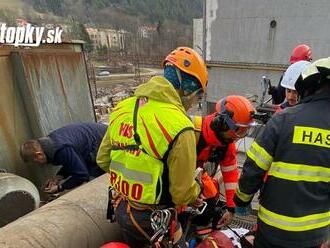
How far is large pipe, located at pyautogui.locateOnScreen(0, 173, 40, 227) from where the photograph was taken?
358 centimetres

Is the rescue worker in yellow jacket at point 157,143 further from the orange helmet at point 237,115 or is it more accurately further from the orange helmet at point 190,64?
the orange helmet at point 237,115

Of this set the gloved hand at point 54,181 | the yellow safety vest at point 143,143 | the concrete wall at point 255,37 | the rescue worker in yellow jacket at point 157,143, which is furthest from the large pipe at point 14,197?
the concrete wall at point 255,37

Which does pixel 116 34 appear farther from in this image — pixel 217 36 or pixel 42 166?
pixel 42 166

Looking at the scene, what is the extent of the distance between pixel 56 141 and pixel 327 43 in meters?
9.85

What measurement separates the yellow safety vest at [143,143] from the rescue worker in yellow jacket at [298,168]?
0.59 metres

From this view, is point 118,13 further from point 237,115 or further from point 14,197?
point 237,115

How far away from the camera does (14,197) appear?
11.9 feet

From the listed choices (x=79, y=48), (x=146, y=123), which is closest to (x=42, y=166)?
(x=79, y=48)

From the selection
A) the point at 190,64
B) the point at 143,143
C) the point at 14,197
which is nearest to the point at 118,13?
the point at 14,197

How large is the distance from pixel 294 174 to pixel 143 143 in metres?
0.97

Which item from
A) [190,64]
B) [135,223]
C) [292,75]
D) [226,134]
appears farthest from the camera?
[292,75]

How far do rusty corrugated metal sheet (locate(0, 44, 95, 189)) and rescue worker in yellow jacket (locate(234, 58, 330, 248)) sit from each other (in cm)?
293

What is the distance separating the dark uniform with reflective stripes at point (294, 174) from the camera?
217 cm

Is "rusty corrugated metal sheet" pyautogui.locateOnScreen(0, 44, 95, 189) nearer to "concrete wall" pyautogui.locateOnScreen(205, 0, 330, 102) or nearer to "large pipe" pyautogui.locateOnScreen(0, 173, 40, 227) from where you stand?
"large pipe" pyautogui.locateOnScreen(0, 173, 40, 227)
